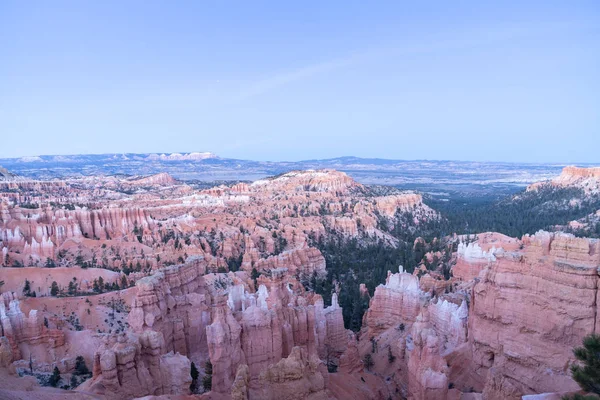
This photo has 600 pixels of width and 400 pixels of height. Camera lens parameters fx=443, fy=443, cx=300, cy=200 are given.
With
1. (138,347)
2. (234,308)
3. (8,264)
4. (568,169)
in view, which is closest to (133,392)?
(138,347)

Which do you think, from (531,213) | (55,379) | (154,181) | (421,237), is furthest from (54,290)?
(154,181)

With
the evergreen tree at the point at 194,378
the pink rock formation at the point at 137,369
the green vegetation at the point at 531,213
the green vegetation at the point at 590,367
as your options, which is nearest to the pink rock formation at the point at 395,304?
the evergreen tree at the point at 194,378

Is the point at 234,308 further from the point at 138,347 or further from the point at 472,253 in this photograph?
the point at 472,253

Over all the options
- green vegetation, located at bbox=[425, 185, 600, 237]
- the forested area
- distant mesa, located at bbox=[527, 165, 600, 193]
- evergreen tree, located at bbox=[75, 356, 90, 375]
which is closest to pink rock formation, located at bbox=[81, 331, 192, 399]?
evergreen tree, located at bbox=[75, 356, 90, 375]

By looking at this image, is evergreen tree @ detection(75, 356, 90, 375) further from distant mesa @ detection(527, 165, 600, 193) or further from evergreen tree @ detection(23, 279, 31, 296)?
distant mesa @ detection(527, 165, 600, 193)

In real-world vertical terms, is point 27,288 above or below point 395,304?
below

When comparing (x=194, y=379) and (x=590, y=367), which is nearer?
(x=590, y=367)

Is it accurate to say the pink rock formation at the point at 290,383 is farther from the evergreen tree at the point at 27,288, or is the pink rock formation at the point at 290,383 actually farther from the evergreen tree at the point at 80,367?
the evergreen tree at the point at 27,288

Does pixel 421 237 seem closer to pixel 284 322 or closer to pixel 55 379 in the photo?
pixel 284 322

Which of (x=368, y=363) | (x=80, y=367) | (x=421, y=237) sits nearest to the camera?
(x=80, y=367)

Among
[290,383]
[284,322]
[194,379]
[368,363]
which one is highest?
[290,383]

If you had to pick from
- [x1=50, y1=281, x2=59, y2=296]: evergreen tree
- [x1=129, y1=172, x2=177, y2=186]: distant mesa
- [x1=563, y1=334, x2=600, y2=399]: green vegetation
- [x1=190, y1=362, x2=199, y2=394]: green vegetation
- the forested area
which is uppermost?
[x1=563, y1=334, x2=600, y2=399]: green vegetation
